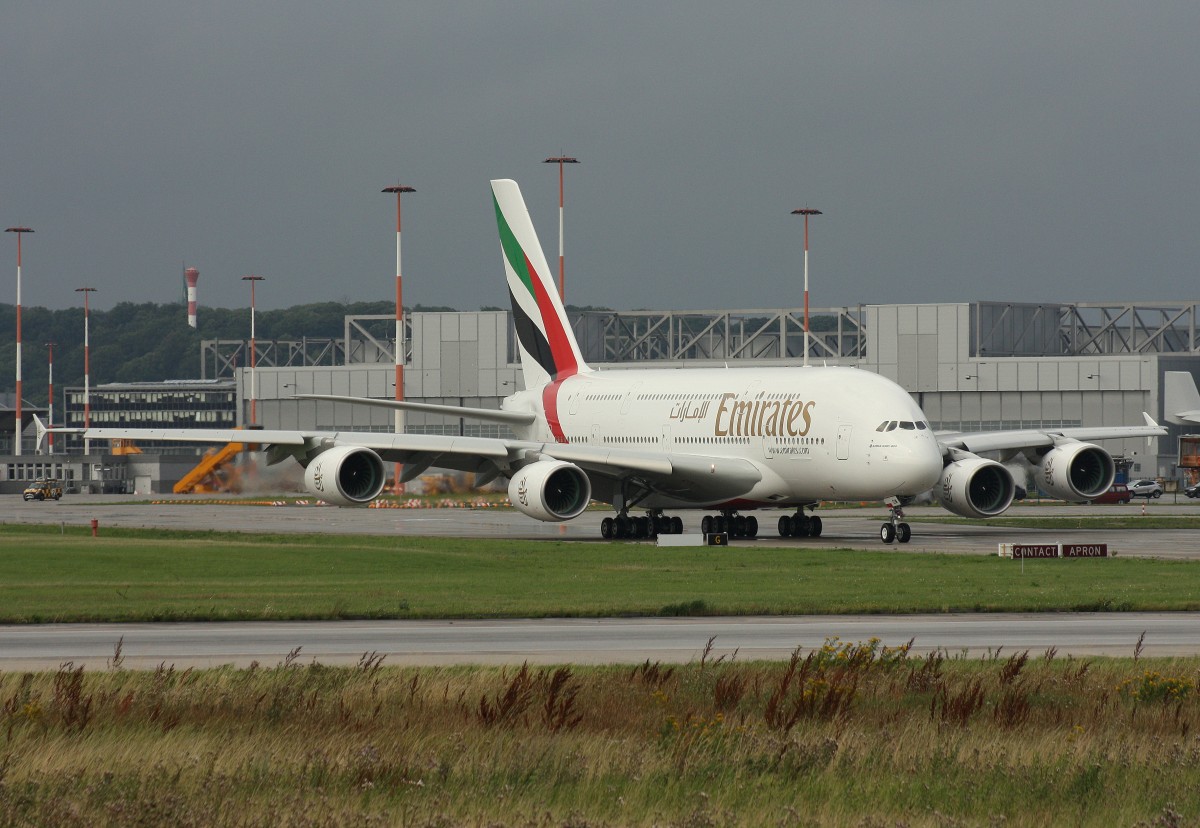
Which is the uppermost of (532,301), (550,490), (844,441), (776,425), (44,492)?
(532,301)

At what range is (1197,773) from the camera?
14898 millimetres

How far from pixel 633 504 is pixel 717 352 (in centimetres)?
7969

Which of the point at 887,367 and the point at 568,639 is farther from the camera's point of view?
the point at 887,367

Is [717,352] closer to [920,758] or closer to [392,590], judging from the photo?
[392,590]

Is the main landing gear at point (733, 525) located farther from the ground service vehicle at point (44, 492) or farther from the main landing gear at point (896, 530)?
the ground service vehicle at point (44, 492)

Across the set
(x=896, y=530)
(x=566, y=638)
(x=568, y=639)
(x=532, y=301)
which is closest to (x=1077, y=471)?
(x=896, y=530)

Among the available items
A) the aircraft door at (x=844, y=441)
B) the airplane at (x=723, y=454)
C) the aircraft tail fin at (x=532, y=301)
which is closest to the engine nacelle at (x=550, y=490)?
the airplane at (x=723, y=454)

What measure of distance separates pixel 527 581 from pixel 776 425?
16.1 metres

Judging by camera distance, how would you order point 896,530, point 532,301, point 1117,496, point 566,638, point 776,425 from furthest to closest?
point 1117,496 < point 532,301 < point 776,425 < point 896,530 < point 566,638

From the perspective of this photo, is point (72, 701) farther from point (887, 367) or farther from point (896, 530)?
point (887, 367)

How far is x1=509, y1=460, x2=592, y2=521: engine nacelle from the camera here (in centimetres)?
5025

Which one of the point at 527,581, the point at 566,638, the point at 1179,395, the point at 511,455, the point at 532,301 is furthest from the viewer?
the point at 1179,395

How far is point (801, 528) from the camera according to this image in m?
53.7

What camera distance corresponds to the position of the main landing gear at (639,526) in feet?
178
